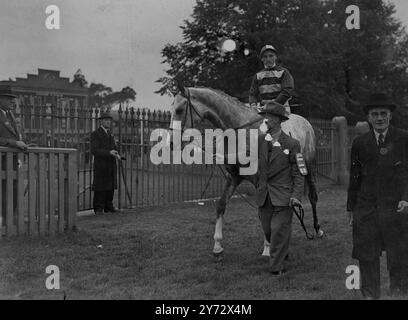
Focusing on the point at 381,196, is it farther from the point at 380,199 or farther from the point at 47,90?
the point at 47,90

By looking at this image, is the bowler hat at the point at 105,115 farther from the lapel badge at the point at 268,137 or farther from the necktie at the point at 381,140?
the necktie at the point at 381,140

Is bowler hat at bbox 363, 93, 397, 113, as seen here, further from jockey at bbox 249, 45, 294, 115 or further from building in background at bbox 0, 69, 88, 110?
building in background at bbox 0, 69, 88, 110

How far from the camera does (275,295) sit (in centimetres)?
434

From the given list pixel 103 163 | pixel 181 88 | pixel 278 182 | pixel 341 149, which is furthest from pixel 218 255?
pixel 341 149

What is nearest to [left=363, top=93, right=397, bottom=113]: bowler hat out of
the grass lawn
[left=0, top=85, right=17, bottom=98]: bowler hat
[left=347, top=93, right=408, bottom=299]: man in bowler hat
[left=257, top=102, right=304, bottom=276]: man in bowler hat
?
[left=347, top=93, right=408, bottom=299]: man in bowler hat

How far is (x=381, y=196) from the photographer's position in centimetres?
406

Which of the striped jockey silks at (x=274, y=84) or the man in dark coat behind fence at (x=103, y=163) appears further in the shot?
the man in dark coat behind fence at (x=103, y=163)

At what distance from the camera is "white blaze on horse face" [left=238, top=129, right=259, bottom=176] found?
579 cm

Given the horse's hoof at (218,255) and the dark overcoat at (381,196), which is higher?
the dark overcoat at (381,196)

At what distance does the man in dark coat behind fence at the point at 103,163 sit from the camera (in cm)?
924

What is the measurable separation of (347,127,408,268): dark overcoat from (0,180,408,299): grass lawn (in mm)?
473

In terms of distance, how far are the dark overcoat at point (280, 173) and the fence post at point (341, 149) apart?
408 inches

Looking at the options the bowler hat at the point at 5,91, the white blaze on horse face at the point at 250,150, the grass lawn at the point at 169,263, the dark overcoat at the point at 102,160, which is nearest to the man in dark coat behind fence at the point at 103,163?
the dark overcoat at the point at 102,160
